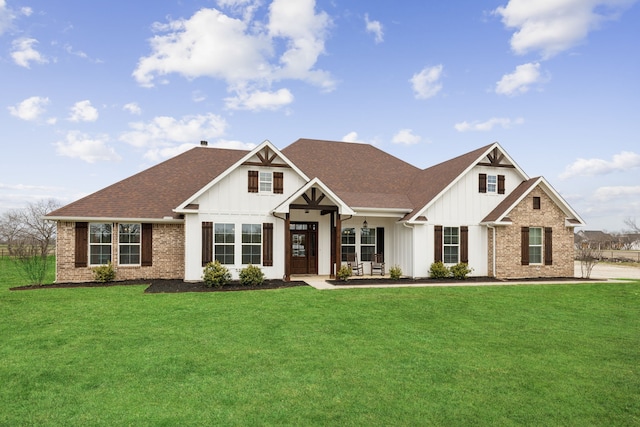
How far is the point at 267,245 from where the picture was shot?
17.2 meters

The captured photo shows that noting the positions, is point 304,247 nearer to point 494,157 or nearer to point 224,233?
point 224,233

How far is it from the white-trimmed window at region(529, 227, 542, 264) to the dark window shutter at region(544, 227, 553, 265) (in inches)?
8.6

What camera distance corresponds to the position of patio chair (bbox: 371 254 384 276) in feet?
62.7

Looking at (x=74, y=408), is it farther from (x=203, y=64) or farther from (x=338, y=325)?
(x=203, y=64)

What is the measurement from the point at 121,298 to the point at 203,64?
35.9 ft

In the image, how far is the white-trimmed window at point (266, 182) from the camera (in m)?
17.4

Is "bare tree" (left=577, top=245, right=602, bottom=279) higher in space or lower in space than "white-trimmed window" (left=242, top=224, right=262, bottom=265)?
lower

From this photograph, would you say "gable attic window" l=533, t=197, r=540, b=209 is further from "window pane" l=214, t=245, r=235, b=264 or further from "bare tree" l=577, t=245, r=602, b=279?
"window pane" l=214, t=245, r=235, b=264

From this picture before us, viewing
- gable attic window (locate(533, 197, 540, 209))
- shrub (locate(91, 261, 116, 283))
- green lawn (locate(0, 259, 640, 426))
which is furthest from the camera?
gable attic window (locate(533, 197, 540, 209))

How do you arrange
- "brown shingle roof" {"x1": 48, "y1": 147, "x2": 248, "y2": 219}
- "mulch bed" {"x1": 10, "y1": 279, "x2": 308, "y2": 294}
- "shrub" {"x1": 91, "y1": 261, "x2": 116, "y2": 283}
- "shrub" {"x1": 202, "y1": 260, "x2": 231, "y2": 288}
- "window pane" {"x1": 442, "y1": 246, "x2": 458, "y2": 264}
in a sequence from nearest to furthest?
"mulch bed" {"x1": 10, "y1": 279, "x2": 308, "y2": 294}
"shrub" {"x1": 202, "y1": 260, "x2": 231, "y2": 288}
"shrub" {"x1": 91, "y1": 261, "x2": 116, "y2": 283}
"brown shingle roof" {"x1": 48, "y1": 147, "x2": 248, "y2": 219}
"window pane" {"x1": 442, "y1": 246, "x2": 458, "y2": 264}

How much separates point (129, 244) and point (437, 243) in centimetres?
1396

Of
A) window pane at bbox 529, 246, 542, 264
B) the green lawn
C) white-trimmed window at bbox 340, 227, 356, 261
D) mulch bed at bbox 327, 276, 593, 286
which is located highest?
white-trimmed window at bbox 340, 227, 356, 261

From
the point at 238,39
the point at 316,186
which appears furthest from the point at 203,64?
the point at 316,186

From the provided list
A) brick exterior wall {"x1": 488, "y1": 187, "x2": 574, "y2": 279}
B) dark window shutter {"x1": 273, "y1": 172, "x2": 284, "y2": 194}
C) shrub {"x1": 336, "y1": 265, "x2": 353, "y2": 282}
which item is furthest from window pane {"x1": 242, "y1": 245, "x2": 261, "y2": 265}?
brick exterior wall {"x1": 488, "y1": 187, "x2": 574, "y2": 279}
